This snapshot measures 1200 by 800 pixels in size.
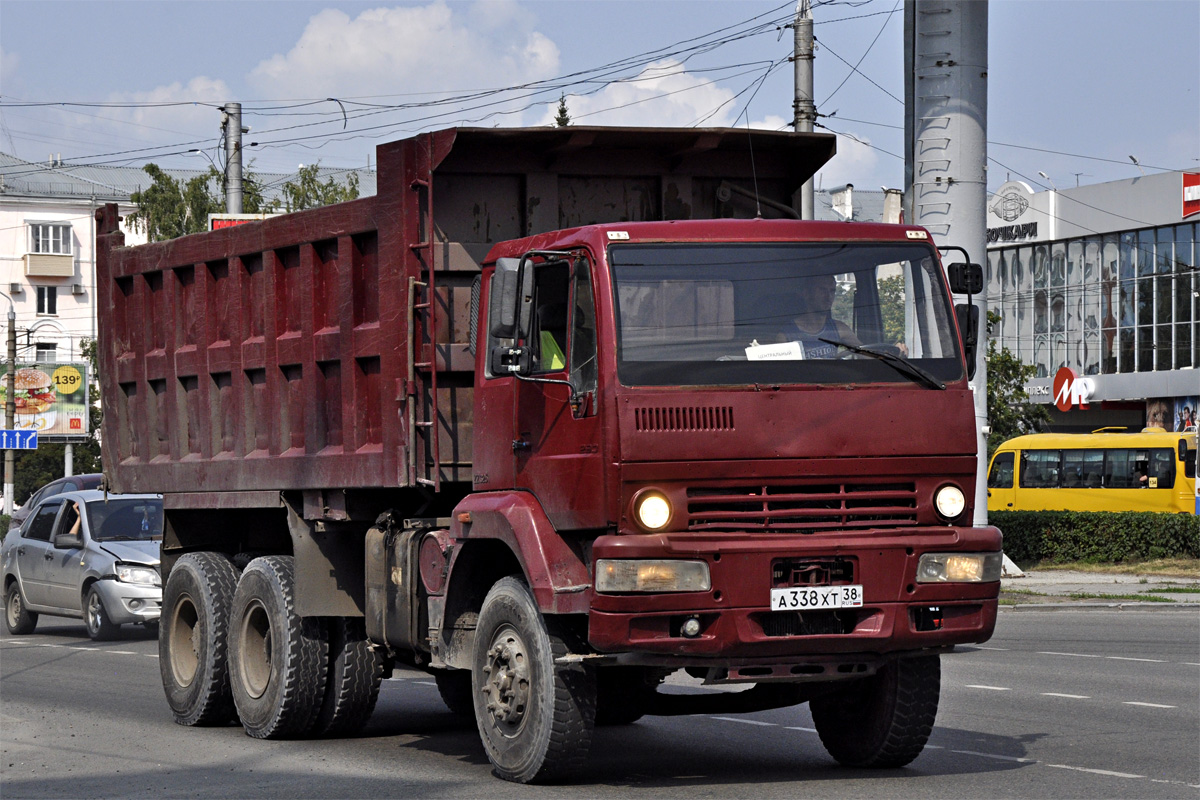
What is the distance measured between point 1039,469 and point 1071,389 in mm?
20780

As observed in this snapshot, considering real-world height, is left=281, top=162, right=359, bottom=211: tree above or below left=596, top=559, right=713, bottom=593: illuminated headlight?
above

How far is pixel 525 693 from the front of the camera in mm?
8031

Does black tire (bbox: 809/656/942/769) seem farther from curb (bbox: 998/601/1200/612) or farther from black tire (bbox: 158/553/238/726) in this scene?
curb (bbox: 998/601/1200/612)

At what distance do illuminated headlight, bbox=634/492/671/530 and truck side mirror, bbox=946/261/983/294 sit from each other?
197cm

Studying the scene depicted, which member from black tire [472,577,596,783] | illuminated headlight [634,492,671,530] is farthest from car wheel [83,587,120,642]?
illuminated headlight [634,492,671,530]

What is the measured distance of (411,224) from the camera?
9258 millimetres

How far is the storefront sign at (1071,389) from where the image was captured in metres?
59.2

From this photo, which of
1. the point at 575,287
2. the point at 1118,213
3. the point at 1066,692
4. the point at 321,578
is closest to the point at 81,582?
the point at 321,578

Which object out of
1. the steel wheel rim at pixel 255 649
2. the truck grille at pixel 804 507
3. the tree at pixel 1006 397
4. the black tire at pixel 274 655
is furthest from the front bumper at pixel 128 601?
the tree at pixel 1006 397

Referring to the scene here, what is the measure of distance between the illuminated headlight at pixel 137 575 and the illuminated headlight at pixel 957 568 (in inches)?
501

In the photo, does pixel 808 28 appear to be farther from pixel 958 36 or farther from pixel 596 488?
pixel 596 488

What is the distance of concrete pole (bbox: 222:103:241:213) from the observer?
3122cm

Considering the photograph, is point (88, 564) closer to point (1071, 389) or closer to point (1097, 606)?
point (1097, 606)

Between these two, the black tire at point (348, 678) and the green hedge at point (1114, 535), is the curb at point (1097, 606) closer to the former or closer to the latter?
the green hedge at point (1114, 535)
